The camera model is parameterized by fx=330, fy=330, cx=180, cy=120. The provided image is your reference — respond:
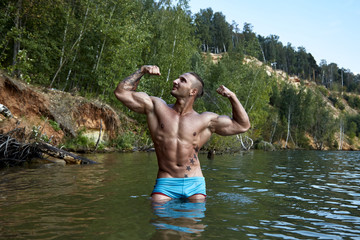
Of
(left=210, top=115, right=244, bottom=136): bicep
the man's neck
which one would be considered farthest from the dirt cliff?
(left=210, top=115, right=244, bottom=136): bicep

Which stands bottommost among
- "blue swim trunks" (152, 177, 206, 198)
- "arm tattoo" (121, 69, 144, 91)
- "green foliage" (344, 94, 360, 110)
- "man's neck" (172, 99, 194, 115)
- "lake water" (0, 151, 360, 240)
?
"lake water" (0, 151, 360, 240)

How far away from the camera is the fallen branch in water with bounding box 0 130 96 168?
364 inches

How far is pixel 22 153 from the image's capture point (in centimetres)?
971

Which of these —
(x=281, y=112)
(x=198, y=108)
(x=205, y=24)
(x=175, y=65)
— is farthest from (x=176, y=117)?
(x=205, y=24)

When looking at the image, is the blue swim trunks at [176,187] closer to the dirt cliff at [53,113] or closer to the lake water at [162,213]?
the lake water at [162,213]

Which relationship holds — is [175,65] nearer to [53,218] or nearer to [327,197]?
[327,197]

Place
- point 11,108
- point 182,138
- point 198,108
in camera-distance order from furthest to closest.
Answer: point 198,108 < point 11,108 < point 182,138

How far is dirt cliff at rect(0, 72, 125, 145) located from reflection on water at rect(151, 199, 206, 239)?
8.84 m

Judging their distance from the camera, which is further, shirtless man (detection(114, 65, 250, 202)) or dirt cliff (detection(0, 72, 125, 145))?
dirt cliff (detection(0, 72, 125, 145))

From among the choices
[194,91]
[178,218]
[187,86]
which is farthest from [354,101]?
[178,218]

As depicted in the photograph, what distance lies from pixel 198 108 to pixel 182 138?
28.3 metres

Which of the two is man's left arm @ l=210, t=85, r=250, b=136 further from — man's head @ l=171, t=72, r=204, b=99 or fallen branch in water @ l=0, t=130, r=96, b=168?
fallen branch in water @ l=0, t=130, r=96, b=168

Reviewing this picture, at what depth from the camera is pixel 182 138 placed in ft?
14.9

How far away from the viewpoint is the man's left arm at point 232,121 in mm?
4504
